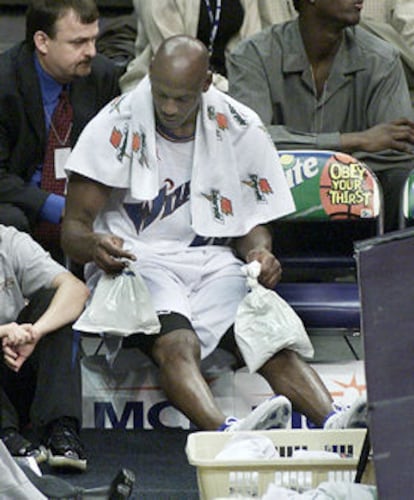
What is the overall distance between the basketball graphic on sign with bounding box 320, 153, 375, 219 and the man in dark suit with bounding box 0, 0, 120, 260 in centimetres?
101

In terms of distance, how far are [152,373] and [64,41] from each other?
152 centimetres

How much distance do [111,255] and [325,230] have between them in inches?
48.5

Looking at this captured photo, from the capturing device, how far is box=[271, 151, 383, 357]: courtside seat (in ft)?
18.7

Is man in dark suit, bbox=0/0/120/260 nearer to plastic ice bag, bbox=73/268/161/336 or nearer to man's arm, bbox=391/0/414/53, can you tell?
plastic ice bag, bbox=73/268/161/336

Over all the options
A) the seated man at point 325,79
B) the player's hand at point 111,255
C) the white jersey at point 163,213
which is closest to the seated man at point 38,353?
the player's hand at point 111,255

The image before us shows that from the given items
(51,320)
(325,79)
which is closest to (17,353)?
(51,320)

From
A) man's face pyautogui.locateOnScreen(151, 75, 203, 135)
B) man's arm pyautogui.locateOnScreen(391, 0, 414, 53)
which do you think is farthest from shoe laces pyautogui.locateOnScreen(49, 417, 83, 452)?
man's arm pyautogui.locateOnScreen(391, 0, 414, 53)

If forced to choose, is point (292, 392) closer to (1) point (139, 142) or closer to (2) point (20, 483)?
(1) point (139, 142)

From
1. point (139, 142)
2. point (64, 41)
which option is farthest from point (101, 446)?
point (64, 41)

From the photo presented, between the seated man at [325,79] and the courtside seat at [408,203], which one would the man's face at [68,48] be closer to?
the seated man at [325,79]

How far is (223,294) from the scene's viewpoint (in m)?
5.57

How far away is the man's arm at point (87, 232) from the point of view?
5344mm

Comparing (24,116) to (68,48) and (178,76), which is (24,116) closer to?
(68,48)

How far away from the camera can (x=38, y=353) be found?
527cm
